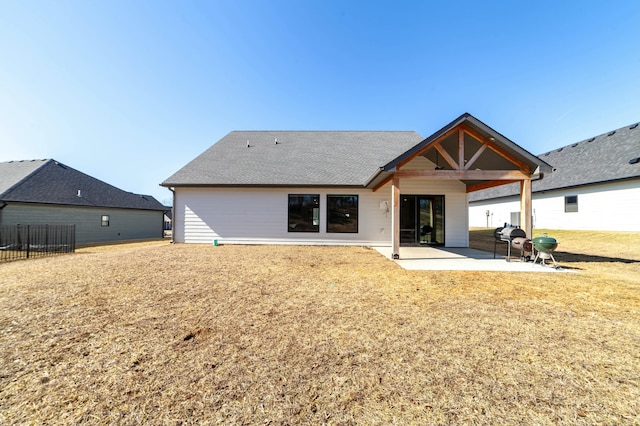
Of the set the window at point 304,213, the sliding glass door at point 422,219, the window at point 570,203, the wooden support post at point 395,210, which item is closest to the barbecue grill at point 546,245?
the wooden support post at point 395,210

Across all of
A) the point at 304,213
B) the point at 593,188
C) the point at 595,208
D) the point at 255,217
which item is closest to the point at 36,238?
the point at 255,217

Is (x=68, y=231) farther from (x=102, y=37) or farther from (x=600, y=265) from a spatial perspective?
(x=600, y=265)

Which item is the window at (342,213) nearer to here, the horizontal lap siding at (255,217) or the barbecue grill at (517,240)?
the horizontal lap siding at (255,217)

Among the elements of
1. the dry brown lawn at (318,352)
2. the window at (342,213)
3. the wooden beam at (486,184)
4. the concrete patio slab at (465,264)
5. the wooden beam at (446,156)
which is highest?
the wooden beam at (446,156)

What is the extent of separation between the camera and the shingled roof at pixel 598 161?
14605 mm

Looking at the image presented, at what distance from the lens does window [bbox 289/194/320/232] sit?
1141 cm

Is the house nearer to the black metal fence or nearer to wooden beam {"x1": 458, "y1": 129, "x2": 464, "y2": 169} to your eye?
wooden beam {"x1": 458, "y1": 129, "x2": 464, "y2": 169}

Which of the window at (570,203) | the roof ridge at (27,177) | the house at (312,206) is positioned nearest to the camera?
the house at (312,206)

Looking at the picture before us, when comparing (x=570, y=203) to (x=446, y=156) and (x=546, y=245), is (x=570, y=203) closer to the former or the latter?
(x=546, y=245)

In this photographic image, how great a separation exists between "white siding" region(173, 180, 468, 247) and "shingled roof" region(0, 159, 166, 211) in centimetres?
1019

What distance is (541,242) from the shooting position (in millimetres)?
6672

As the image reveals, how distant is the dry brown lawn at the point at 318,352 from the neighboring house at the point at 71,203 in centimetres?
1332

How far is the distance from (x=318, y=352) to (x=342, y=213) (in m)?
8.90

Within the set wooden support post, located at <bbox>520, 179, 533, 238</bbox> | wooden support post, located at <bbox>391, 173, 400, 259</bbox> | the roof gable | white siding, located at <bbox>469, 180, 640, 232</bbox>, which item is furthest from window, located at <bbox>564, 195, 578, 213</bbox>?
wooden support post, located at <bbox>391, 173, 400, 259</bbox>
